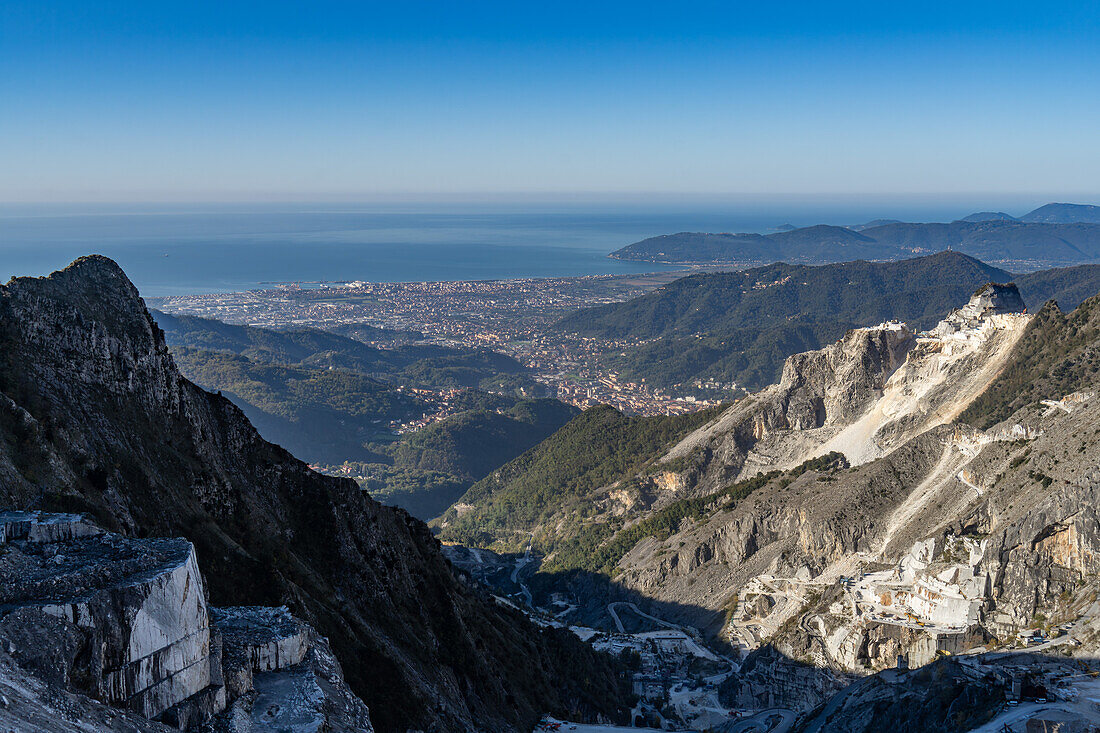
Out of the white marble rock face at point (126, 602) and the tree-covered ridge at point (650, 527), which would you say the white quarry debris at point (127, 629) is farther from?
the tree-covered ridge at point (650, 527)

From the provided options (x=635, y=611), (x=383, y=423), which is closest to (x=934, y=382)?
(x=635, y=611)

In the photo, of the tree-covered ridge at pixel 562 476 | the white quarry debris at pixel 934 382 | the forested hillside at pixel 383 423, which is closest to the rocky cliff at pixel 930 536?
the white quarry debris at pixel 934 382

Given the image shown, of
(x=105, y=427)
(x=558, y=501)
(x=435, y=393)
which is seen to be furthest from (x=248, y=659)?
(x=435, y=393)

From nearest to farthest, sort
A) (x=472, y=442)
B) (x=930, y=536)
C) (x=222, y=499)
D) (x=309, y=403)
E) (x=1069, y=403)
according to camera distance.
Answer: (x=222, y=499) < (x=930, y=536) < (x=1069, y=403) < (x=472, y=442) < (x=309, y=403)

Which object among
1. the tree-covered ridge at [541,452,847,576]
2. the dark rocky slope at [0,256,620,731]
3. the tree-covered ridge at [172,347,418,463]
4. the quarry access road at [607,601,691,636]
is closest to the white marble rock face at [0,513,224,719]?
the dark rocky slope at [0,256,620,731]

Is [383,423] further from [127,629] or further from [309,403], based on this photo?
[127,629]

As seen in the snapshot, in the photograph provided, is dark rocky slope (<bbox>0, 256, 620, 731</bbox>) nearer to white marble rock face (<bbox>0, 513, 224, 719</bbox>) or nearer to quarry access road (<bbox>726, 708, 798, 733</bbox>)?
white marble rock face (<bbox>0, 513, 224, 719</bbox>)

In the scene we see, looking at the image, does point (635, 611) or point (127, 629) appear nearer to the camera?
point (127, 629)
